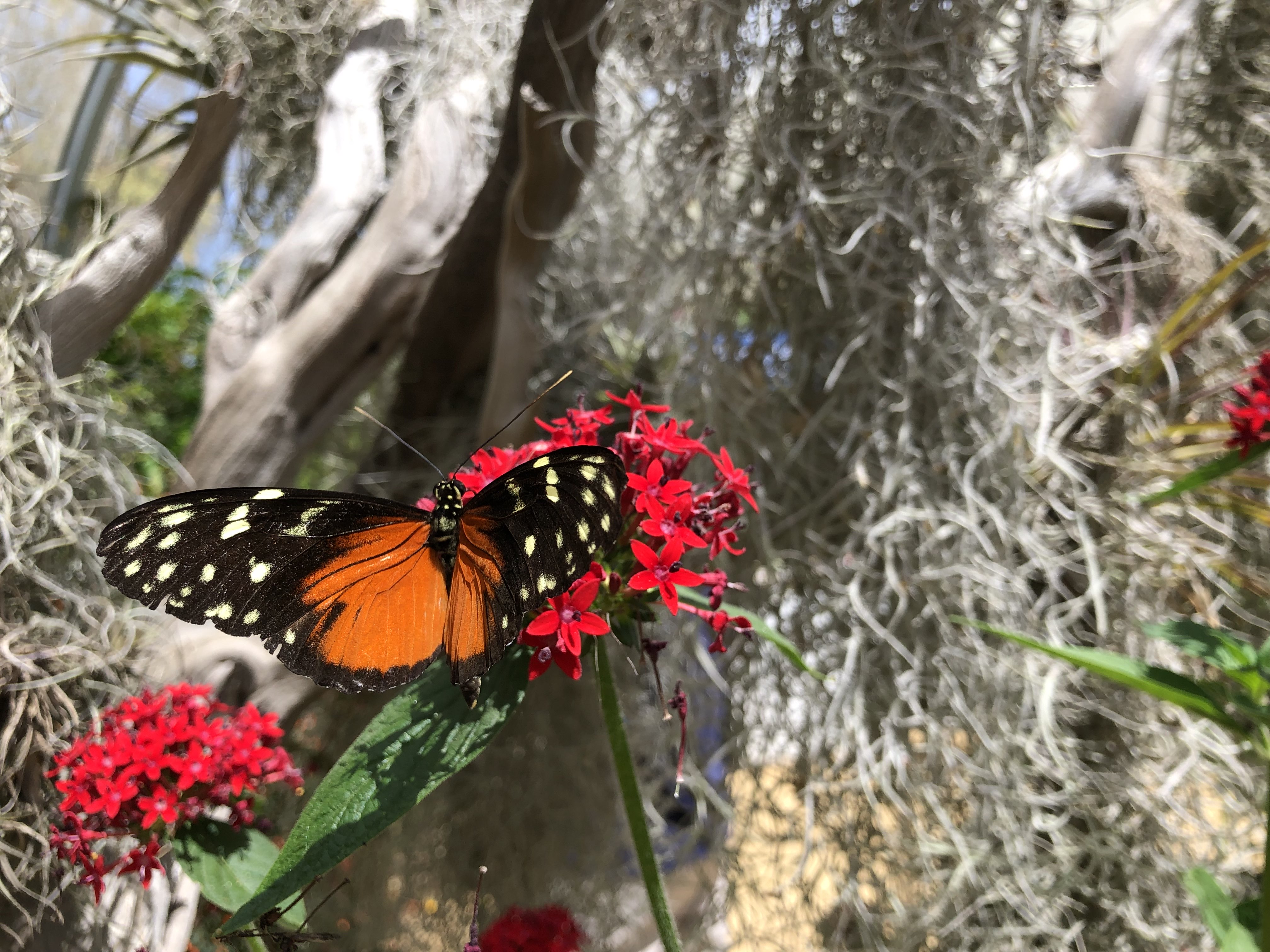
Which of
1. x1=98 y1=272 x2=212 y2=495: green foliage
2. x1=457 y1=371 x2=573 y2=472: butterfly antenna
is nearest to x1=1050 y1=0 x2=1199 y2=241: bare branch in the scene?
x1=457 y1=371 x2=573 y2=472: butterfly antenna

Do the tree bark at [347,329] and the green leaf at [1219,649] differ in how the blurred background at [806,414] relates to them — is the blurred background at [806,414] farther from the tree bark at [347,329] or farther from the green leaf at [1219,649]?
the green leaf at [1219,649]

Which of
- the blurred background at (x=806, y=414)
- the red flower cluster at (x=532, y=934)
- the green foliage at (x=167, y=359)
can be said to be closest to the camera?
the red flower cluster at (x=532, y=934)

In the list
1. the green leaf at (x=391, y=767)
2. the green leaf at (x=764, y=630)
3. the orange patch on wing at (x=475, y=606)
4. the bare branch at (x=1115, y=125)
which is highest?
the bare branch at (x=1115, y=125)

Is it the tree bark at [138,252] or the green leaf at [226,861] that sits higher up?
the tree bark at [138,252]

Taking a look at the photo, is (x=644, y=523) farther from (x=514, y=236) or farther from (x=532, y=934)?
(x=514, y=236)

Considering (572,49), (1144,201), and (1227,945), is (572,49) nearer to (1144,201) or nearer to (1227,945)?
(1144,201)

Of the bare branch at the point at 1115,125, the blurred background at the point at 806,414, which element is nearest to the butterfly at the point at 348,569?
the blurred background at the point at 806,414

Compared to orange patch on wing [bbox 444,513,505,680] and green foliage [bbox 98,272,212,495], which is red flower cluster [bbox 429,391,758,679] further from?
green foliage [bbox 98,272,212,495]

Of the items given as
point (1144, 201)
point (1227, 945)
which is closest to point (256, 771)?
point (1227, 945)
